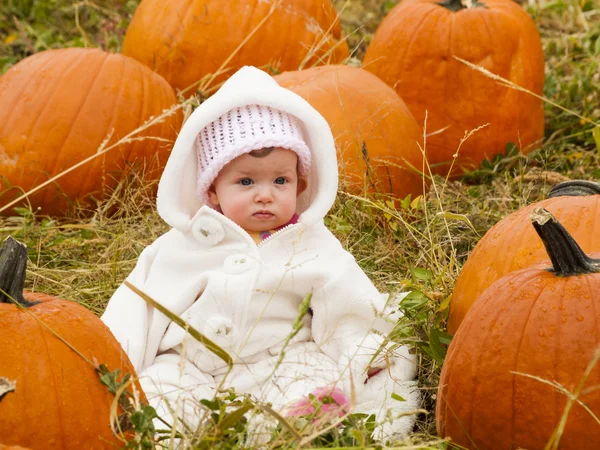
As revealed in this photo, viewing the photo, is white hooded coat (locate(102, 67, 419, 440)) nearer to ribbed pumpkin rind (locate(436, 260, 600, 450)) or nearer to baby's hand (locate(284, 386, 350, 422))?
baby's hand (locate(284, 386, 350, 422))

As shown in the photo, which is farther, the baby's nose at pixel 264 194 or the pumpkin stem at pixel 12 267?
the baby's nose at pixel 264 194

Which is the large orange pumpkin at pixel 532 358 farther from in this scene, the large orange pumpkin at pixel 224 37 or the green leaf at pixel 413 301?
the large orange pumpkin at pixel 224 37

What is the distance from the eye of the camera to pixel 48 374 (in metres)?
2.61

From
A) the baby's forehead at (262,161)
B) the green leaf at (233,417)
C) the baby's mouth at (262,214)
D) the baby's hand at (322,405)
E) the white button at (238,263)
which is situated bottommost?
the baby's hand at (322,405)

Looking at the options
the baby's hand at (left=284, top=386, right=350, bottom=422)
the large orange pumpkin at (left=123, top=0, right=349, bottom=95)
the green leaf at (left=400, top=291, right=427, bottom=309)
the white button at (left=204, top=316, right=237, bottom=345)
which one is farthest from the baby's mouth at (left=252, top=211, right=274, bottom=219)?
the large orange pumpkin at (left=123, top=0, right=349, bottom=95)

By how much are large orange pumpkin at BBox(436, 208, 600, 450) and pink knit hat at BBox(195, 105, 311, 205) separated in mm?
979

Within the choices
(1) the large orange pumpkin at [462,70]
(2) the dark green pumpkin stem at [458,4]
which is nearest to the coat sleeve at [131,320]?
(1) the large orange pumpkin at [462,70]

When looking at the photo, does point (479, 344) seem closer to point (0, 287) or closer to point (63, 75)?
point (0, 287)

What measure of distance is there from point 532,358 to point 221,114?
1444 millimetres

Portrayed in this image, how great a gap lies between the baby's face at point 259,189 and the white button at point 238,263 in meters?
0.12

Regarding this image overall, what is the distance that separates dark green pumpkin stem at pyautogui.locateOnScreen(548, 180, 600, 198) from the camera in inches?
143

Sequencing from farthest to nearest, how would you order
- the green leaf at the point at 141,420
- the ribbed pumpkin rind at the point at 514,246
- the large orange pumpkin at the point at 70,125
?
the large orange pumpkin at the point at 70,125
the ribbed pumpkin rind at the point at 514,246
the green leaf at the point at 141,420

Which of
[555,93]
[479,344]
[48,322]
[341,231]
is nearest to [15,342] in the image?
[48,322]

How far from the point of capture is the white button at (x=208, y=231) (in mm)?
3580
